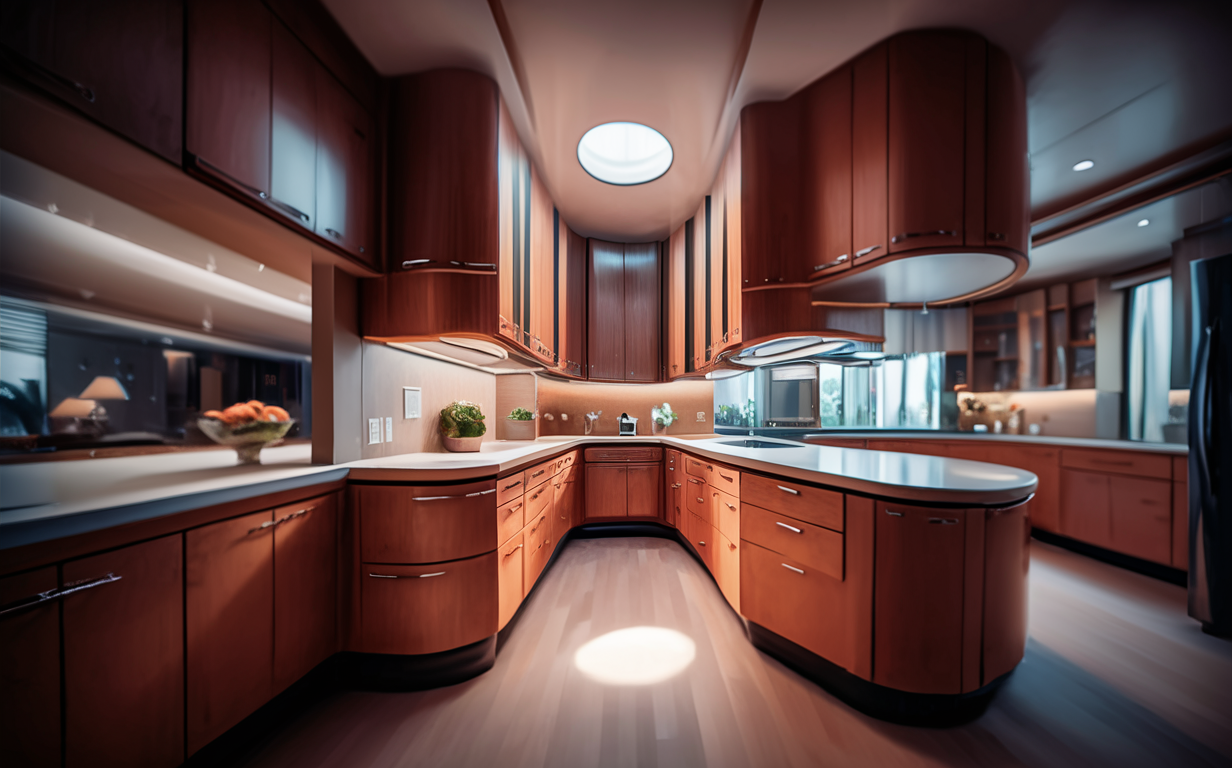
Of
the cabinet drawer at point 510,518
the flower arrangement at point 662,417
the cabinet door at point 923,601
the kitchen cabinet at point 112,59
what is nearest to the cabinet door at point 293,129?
the kitchen cabinet at point 112,59

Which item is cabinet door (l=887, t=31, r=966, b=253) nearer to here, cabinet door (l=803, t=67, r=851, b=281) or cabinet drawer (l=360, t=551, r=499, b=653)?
cabinet door (l=803, t=67, r=851, b=281)

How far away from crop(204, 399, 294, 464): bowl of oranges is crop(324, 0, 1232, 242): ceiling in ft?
5.45

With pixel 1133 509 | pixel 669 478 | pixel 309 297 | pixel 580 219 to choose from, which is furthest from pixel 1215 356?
pixel 309 297

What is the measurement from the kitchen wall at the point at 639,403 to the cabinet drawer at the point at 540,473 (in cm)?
150

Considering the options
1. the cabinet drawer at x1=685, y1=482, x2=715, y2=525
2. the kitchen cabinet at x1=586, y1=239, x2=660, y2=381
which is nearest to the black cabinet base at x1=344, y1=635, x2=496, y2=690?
the cabinet drawer at x1=685, y1=482, x2=715, y2=525

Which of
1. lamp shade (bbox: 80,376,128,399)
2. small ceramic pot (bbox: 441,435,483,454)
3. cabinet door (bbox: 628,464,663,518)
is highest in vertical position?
lamp shade (bbox: 80,376,128,399)

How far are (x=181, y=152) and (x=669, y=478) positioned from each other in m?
3.32

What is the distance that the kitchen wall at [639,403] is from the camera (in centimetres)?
429

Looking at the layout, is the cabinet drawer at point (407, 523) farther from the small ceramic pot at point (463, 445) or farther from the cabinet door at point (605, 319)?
the cabinet door at point (605, 319)

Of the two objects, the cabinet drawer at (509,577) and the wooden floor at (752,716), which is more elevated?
the cabinet drawer at (509,577)

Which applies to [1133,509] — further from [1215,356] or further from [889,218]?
[889,218]

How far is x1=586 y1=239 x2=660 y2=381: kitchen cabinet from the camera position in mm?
4035

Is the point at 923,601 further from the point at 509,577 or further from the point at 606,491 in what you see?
the point at 606,491

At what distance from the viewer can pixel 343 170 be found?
1744 millimetres
